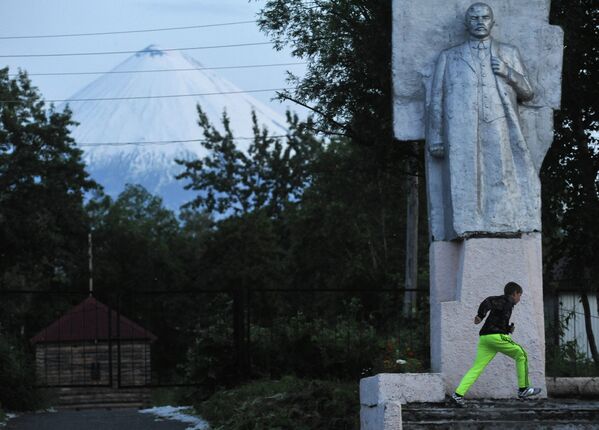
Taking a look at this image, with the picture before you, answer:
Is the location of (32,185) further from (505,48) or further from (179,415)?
(505,48)

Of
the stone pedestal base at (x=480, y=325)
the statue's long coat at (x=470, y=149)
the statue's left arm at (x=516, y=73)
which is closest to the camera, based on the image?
the stone pedestal base at (x=480, y=325)

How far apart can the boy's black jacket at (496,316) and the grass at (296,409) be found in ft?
6.80

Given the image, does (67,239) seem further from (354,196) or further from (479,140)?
(479,140)

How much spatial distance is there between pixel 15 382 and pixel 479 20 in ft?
27.6

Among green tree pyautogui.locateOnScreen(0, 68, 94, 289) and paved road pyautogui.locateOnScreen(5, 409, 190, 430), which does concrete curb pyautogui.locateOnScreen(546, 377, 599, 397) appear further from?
green tree pyautogui.locateOnScreen(0, 68, 94, 289)

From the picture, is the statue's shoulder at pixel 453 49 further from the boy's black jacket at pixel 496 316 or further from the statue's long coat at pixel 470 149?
the boy's black jacket at pixel 496 316

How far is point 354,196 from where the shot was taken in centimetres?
3516

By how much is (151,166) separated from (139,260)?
388 feet

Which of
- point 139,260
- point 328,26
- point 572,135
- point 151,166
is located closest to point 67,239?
point 139,260

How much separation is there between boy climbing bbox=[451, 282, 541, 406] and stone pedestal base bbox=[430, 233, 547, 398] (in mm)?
404

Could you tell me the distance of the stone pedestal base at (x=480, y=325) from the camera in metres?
10.8

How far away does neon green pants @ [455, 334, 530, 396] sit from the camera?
10.2 meters

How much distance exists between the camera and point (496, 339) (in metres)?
10.2

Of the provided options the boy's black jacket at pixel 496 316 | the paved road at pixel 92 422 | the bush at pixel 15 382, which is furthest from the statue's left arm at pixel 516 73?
the bush at pixel 15 382
